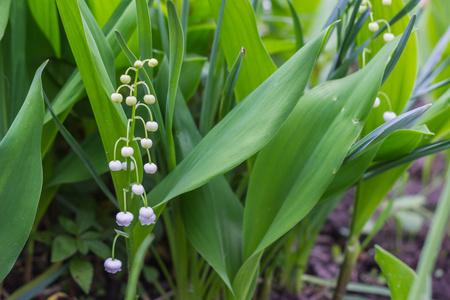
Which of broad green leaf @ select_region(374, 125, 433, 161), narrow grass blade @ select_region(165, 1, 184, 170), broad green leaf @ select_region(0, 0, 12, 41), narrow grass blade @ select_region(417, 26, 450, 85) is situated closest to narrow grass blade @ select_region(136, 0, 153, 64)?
narrow grass blade @ select_region(165, 1, 184, 170)

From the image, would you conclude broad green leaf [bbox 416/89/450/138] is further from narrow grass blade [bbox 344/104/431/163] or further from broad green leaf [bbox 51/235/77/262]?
broad green leaf [bbox 51/235/77/262]

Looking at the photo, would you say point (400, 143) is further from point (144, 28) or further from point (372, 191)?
point (144, 28)

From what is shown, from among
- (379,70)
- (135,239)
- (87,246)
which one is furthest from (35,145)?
(379,70)

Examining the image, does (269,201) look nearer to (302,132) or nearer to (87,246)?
(302,132)

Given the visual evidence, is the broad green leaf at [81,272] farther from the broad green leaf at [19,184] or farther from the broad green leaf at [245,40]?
the broad green leaf at [245,40]

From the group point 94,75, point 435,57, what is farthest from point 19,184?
point 435,57

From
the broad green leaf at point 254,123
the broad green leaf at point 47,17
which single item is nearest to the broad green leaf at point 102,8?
the broad green leaf at point 47,17
